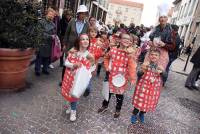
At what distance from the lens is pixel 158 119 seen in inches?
208

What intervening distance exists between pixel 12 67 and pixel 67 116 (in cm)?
140

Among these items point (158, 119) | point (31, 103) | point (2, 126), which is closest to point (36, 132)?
point (2, 126)

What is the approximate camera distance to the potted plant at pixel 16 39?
15.9 feet

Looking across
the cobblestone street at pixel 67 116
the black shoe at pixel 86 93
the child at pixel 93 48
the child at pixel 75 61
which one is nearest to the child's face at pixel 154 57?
the child at pixel 75 61

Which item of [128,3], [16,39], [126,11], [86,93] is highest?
[16,39]

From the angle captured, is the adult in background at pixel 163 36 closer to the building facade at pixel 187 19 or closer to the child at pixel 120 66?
the child at pixel 120 66

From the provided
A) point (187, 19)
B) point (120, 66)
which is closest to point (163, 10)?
point (120, 66)

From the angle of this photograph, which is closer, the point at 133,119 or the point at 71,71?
the point at 71,71

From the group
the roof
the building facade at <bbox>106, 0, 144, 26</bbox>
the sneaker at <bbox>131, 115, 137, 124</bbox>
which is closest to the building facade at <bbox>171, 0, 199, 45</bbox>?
the sneaker at <bbox>131, 115, 137, 124</bbox>

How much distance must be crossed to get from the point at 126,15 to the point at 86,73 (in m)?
102

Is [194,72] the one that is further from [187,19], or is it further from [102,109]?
[187,19]

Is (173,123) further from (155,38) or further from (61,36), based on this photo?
(61,36)

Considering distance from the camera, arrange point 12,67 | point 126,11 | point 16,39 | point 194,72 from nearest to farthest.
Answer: point 16,39
point 12,67
point 194,72
point 126,11

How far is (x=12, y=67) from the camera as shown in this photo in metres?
5.03
